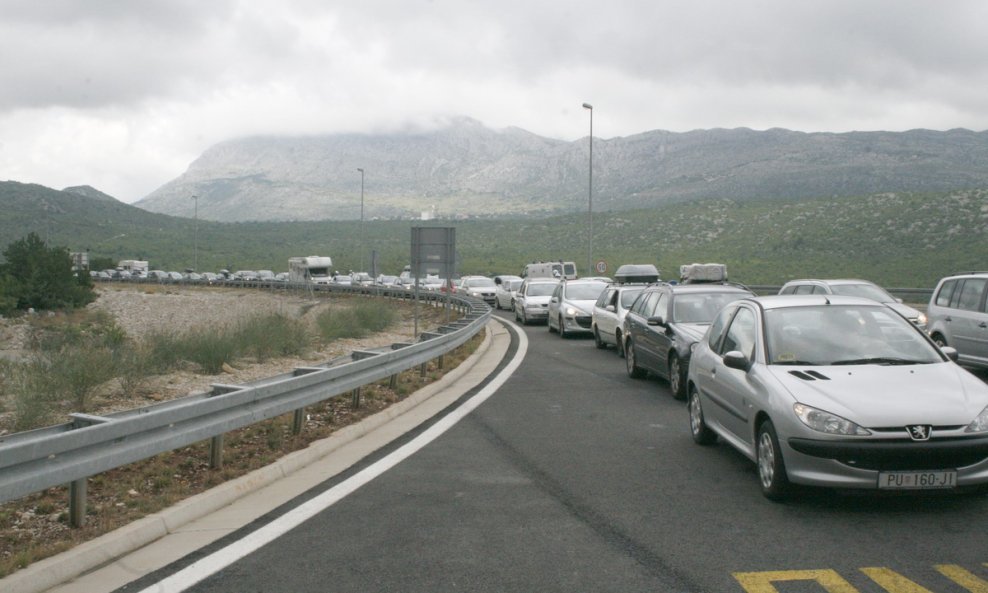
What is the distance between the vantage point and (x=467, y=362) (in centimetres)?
1811

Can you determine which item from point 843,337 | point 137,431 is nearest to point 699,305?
point 843,337

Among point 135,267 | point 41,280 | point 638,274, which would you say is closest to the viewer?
point 638,274

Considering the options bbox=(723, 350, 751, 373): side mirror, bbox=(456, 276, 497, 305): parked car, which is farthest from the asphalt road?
bbox=(456, 276, 497, 305): parked car

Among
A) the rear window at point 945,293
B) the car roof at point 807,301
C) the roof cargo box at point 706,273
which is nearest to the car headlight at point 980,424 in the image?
the car roof at point 807,301

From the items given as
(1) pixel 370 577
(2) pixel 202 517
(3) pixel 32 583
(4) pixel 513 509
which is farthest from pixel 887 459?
(3) pixel 32 583

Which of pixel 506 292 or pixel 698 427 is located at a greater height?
pixel 698 427

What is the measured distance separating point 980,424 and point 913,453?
0.55 metres

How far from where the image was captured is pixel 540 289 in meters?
32.9

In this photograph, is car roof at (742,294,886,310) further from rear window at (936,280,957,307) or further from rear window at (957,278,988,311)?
rear window at (936,280,957,307)

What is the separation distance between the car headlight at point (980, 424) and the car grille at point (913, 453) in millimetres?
66

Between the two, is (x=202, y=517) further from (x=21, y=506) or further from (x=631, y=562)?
(x=631, y=562)

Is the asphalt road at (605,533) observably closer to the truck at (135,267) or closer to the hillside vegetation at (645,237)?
the hillside vegetation at (645,237)

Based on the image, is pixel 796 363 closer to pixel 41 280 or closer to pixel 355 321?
pixel 355 321

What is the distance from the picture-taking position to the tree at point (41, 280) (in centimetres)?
5006
